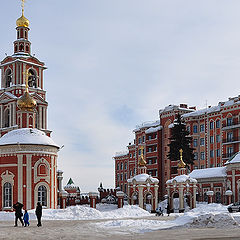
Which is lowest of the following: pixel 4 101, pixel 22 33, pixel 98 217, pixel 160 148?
pixel 98 217

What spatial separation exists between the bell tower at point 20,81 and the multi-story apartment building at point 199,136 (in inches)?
800

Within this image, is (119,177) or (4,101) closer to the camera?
(4,101)

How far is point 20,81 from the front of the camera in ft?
208

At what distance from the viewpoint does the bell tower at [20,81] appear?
62584mm

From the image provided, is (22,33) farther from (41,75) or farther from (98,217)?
(98,217)

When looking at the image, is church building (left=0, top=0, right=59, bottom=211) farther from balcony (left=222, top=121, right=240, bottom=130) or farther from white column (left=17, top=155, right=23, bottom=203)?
balcony (left=222, top=121, right=240, bottom=130)

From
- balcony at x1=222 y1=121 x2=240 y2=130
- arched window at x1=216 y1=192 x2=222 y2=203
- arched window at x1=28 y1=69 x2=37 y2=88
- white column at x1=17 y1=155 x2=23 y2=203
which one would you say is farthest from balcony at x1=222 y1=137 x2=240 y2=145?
white column at x1=17 y1=155 x2=23 y2=203

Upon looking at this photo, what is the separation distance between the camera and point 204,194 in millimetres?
60500

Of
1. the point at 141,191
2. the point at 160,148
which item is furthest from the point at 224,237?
the point at 160,148

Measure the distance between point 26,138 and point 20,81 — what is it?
23.9 metres

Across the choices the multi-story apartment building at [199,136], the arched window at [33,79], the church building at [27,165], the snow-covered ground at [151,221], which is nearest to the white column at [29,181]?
the church building at [27,165]

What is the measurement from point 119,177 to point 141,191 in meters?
50.7

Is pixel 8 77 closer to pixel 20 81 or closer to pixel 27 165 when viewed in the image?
pixel 20 81

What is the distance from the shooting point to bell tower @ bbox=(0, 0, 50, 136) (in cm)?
6258
